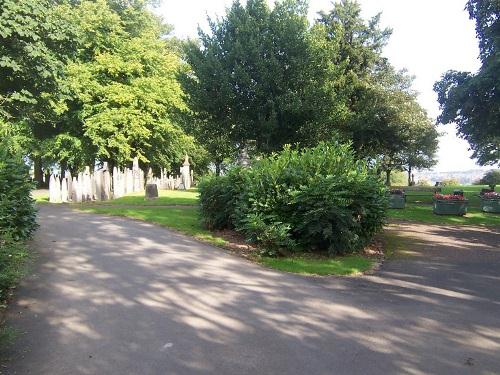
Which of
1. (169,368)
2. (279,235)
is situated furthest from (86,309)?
(279,235)

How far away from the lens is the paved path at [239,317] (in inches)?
179

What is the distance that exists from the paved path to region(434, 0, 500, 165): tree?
505 inches

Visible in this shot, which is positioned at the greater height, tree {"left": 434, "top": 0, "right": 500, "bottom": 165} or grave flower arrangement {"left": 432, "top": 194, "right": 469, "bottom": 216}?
tree {"left": 434, "top": 0, "right": 500, "bottom": 165}

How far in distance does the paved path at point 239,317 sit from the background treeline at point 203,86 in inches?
278

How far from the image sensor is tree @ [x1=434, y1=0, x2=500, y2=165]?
19.8 metres

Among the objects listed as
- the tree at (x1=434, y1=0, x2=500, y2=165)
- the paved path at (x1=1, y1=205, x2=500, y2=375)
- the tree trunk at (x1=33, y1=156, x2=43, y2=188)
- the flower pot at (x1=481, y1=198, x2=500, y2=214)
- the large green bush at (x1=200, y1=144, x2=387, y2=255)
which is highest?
the tree at (x1=434, y1=0, x2=500, y2=165)

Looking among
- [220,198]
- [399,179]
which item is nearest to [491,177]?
[399,179]

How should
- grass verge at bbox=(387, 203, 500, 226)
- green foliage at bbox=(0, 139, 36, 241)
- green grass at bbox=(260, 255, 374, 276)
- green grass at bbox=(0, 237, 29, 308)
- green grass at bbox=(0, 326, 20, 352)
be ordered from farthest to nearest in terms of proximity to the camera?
grass verge at bbox=(387, 203, 500, 226) < green grass at bbox=(260, 255, 374, 276) < green foliage at bbox=(0, 139, 36, 241) < green grass at bbox=(0, 237, 29, 308) < green grass at bbox=(0, 326, 20, 352)

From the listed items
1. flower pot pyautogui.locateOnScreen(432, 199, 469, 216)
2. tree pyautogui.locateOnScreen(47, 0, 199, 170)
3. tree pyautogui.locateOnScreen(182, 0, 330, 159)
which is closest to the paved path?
tree pyautogui.locateOnScreen(182, 0, 330, 159)

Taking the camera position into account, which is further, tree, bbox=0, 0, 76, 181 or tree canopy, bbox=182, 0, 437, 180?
tree canopy, bbox=182, 0, 437, 180

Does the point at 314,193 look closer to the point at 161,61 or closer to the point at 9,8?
the point at 9,8

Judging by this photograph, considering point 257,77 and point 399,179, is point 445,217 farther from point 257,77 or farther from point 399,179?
point 399,179

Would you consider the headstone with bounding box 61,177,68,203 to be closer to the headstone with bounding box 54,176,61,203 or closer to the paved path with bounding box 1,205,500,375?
the headstone with bounding box 54,176,61,203

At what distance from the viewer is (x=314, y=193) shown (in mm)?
10203
